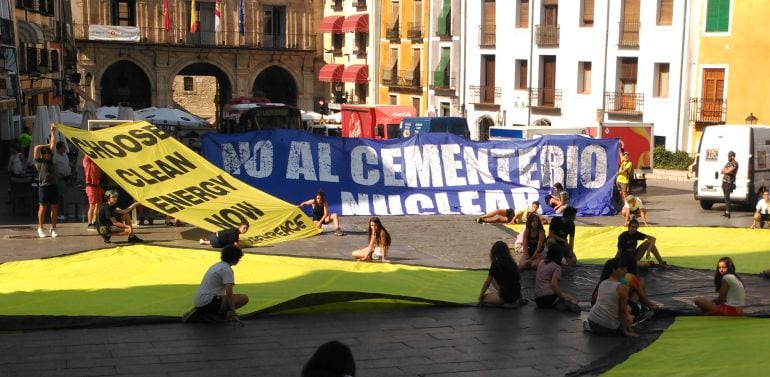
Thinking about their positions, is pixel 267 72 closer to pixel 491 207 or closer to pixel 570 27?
pixel 570 27

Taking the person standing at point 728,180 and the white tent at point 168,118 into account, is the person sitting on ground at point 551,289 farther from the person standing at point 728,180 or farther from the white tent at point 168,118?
the white tent at point 168,118

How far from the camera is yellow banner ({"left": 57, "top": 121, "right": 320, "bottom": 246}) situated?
58.0 ft

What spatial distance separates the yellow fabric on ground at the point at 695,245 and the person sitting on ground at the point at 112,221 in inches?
337

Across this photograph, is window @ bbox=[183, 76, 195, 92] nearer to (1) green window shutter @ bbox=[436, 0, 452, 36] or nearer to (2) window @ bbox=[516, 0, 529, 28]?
(1) green window shutter @ bbox=[436, 0, 452, 36]

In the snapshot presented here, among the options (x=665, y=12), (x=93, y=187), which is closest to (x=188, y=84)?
(x=665, y=12)

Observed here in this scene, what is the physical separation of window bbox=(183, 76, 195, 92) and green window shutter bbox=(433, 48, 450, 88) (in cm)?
2527

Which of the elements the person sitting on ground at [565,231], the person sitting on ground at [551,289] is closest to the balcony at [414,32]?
the person sitting on ground at [565,231]

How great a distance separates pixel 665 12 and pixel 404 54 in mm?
19239

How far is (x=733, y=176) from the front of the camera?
24844mm

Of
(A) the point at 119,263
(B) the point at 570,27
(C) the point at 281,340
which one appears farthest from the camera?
(B) the point at 570,27

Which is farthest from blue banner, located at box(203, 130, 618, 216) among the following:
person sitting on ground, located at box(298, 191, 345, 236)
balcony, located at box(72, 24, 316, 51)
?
balcony, located at box(72, 24, 316, 51)

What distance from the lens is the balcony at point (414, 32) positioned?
53.2 m

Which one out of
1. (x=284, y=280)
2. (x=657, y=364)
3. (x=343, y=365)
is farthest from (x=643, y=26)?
(x=343, y=365)

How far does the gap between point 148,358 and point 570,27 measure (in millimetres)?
36217
